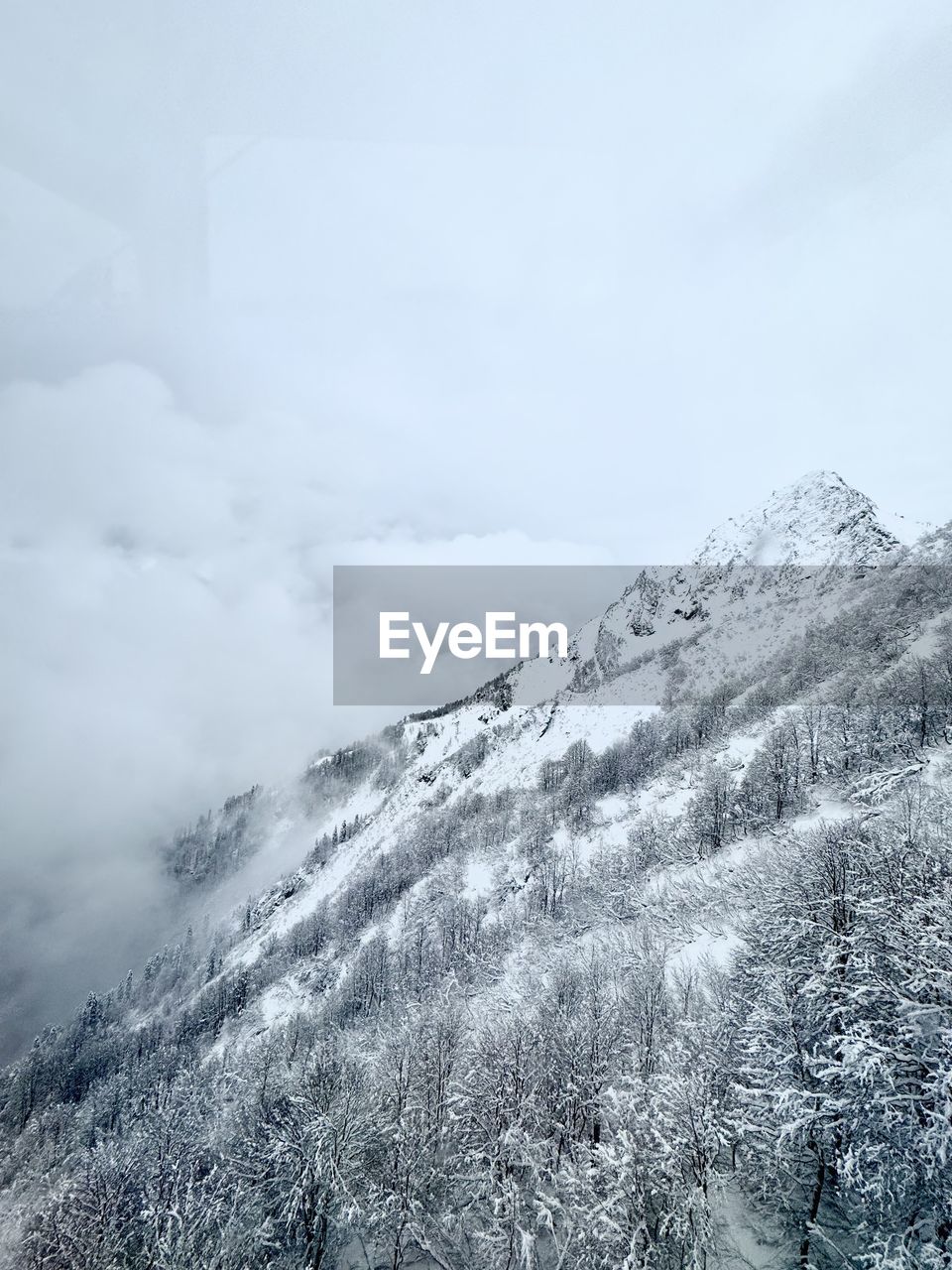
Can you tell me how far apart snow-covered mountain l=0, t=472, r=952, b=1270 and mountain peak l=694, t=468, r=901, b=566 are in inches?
367

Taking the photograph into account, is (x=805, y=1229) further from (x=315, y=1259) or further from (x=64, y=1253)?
(x=64, y=1253)

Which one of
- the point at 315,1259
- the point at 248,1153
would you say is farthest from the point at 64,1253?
the point at 315,1259

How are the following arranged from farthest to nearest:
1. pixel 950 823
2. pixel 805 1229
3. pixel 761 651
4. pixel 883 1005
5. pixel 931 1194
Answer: pixel 761 651 → pixel 950 823 → pixel 805 1229 → pixel 883 1005 → pixel 931 1194

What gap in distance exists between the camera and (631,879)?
57.9m

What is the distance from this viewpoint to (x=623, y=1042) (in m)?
25.9

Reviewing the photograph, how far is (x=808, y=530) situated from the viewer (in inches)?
5212

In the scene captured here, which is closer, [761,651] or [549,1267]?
[549,1267]

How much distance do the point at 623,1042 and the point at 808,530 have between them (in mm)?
143272

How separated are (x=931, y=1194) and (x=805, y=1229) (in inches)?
268

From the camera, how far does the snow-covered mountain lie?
1401 centimetres

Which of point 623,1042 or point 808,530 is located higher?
point 808,530

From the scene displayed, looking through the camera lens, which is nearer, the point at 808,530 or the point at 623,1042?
the point at 623,1042

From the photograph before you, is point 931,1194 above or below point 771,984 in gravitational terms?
below

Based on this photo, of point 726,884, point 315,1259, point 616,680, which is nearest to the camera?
point 315,1259
